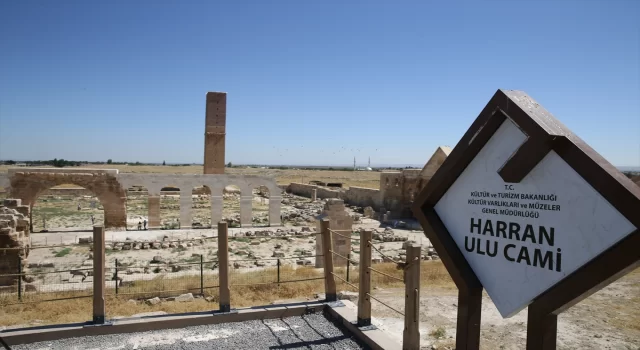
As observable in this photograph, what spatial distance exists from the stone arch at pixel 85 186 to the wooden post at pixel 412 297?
20859mm

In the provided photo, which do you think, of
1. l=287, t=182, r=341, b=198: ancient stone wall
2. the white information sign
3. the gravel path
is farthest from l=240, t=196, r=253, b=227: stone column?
the white information sign

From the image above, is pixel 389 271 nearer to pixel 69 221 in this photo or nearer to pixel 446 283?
pixel 446 283

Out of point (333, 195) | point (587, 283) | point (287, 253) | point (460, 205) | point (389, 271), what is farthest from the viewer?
point (333, 195)

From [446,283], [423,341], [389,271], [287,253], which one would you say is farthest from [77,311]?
[287,253]

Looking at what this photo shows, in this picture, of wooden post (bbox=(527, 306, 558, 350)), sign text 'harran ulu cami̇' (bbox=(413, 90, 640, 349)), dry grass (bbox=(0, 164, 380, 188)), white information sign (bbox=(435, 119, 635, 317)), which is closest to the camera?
sign text 'harran ulu cami̇' (bbox=(413, 90, 640, 349))

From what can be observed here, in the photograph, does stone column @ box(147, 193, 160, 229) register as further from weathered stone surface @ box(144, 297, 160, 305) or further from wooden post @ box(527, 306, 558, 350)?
wooden post @ box(527, 306, 558, 350)

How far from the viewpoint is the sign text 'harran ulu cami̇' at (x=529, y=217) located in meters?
2.89

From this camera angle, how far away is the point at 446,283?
33.7 ft

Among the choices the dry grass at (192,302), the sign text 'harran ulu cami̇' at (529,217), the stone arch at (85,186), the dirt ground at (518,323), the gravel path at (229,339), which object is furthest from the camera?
the stone arch at (85,186)

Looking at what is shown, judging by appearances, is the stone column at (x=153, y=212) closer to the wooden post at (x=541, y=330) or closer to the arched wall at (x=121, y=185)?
the arched wall at (x=121, y=185)

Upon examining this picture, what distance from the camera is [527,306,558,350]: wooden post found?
3.28 metres

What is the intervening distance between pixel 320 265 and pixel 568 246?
32.5ft

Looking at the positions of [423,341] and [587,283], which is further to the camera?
[423,341]

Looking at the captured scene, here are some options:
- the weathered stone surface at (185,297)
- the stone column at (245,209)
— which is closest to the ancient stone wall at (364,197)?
the stone column at (245,209)
